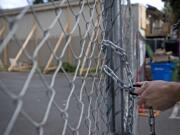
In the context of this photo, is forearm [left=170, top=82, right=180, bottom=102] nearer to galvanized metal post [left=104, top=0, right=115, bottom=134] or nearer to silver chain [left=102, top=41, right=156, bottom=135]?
silver chain [left=102, top=41, right=156, bottom=135]

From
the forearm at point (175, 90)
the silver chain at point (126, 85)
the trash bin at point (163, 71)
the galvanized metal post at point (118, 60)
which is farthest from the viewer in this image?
the trash bin at point (163, 71)

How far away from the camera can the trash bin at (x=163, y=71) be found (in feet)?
43.8

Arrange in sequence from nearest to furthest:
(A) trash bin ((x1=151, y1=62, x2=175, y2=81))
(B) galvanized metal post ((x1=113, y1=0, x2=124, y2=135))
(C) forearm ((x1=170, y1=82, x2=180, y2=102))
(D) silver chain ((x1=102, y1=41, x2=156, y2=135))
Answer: (C) forearm ((x1=170, y1=82, x2=180, y2=102)) < (D) silver chain ((x1=102, y1=41, x2=156, y2=135)) < (B) galvanized metal post ((x1=113, y1=0, x2=124, y2=135)) < (A) trash bin ((x1=151, y1=62, x2=175, y2=81))

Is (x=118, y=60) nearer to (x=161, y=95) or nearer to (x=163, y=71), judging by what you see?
(x=161, y=95)

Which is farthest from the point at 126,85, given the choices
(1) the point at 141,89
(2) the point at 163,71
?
(2) the point at 163,71

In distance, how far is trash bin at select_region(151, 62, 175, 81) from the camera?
43.8ft

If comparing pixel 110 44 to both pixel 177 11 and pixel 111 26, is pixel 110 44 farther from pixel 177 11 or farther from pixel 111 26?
pixel 177 11

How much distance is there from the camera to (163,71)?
13.5 m

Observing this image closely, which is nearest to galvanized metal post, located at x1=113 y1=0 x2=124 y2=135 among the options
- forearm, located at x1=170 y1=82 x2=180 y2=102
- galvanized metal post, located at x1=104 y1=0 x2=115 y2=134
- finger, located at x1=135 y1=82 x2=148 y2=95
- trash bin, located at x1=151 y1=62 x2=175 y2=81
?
galvanized metal post, located at x1=104 y1=0 x2=115 y2=134

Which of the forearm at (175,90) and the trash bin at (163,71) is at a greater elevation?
the forearm at (175,90)

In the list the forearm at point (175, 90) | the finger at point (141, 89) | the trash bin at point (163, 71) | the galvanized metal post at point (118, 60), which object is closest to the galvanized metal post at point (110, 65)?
the galvanized metal post at point (118, 60)

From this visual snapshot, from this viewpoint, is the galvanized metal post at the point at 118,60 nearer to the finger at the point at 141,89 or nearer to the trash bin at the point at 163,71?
the finger at the point at 141,89

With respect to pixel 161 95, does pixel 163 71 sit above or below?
below

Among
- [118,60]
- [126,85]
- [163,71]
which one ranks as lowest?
[163,71]
